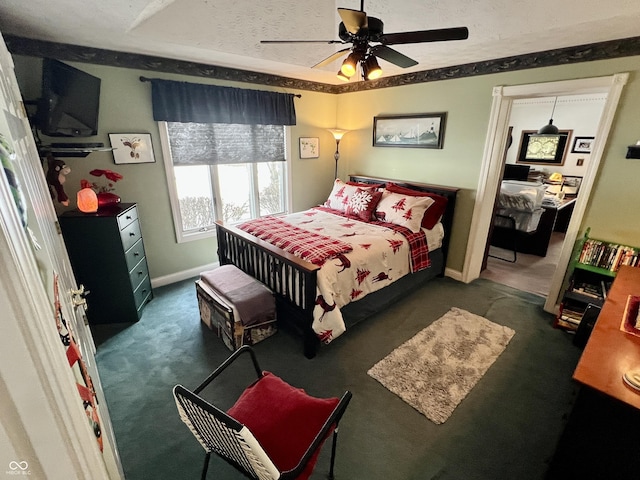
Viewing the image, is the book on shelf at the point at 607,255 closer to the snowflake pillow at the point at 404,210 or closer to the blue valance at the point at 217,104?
the snowflake pillow at the point at 404,210

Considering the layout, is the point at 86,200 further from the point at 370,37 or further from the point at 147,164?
the point at 370,37

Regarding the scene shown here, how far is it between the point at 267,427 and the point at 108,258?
2.08 m

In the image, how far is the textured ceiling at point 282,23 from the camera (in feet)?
6.03

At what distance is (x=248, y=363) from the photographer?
7.34ft

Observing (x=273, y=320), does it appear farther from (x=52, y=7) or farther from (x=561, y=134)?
(x=561, y=134)

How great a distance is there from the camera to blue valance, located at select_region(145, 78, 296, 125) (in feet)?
9.52

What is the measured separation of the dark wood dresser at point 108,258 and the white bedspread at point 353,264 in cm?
153

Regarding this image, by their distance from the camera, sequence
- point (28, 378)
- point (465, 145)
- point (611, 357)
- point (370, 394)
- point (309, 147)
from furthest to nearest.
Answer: point (309, 147), point (465, 145), point (370, 394), point (611, 357), point (28, 378)

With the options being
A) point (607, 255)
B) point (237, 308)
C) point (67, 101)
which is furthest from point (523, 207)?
point (67, 101)

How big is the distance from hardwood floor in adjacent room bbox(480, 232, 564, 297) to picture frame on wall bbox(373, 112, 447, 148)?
178cm

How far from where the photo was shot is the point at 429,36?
1578 mm

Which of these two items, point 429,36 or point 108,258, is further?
point 108,258

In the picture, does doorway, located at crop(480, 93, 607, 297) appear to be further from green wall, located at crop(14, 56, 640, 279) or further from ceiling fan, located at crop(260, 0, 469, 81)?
ceiling fan, located at crop(260, 0, 469, 81)

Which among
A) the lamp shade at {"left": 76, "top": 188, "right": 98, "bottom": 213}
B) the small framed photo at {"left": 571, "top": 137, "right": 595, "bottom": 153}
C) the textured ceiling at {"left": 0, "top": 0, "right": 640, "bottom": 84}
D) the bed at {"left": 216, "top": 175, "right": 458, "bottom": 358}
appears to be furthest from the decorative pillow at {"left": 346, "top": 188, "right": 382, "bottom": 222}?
the small framed photo at {"left": 571, "top": 137, "right": 595, "bottom": 153}
